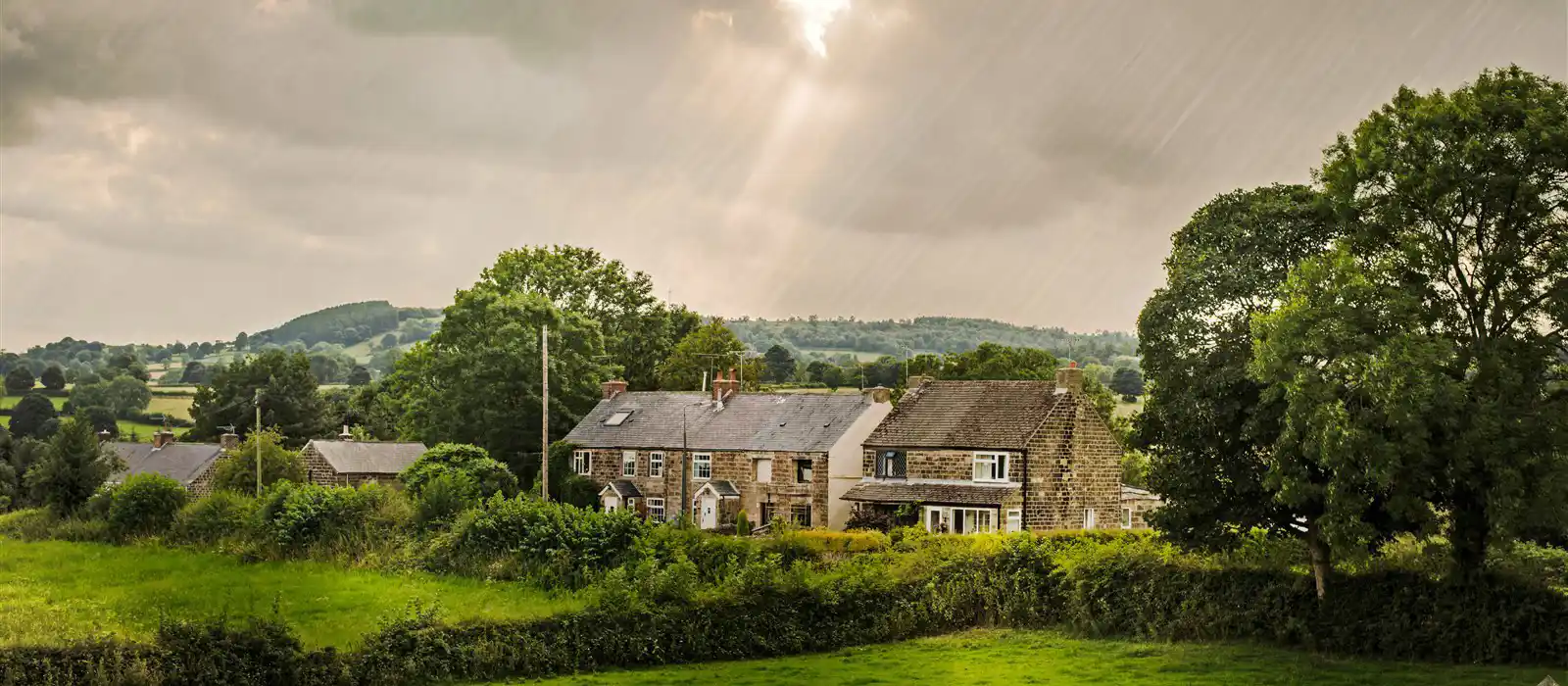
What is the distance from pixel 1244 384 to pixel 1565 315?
4.97 m

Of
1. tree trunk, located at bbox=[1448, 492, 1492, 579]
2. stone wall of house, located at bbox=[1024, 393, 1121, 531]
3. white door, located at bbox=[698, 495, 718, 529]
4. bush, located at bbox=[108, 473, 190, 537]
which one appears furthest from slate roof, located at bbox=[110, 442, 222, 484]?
tree trunk, located at bbox=[1448, 492, 1492, 579]

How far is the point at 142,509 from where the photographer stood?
1501 inches

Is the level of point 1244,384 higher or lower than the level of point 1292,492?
higher

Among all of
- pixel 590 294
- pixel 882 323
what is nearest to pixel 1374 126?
pixel 590 294

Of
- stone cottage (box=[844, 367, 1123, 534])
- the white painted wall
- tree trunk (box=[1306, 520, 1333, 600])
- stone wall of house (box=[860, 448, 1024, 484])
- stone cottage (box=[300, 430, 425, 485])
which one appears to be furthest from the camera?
stone cottage (box=[300, 430, 425, 485])

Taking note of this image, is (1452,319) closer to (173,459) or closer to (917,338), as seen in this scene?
(173,459)

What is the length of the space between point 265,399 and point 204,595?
49.2 meters

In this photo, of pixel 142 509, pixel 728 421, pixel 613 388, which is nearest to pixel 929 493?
pixel 728 421

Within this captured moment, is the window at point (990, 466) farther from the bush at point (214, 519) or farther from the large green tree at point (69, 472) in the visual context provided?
the large green tree at point (69, 472)

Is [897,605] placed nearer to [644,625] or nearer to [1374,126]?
[644,625]

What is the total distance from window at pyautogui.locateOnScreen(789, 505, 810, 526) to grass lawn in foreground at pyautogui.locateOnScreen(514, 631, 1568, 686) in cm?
2050

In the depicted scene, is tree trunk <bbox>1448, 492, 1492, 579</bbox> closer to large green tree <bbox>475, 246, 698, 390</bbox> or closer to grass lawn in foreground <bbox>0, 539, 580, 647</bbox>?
grass lawn in foreground <bbox>0, 539, 580, 647</bbox>

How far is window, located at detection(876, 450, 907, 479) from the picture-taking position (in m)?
42.2

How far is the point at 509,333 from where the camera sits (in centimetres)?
5297
